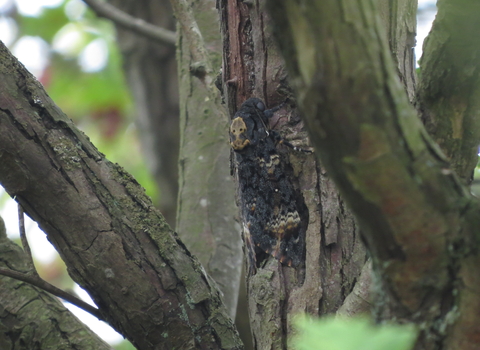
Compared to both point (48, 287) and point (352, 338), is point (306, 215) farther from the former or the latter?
point (352, 338)

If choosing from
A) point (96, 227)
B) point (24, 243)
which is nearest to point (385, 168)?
point (96, 227)

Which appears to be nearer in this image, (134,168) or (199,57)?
(199,57)

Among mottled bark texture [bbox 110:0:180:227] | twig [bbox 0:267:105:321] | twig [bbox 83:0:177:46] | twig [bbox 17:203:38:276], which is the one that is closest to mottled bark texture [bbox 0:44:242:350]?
twig [bbox 0:267:105:321]

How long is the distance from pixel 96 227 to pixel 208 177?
53.5 inches

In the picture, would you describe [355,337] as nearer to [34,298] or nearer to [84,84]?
[34,298]

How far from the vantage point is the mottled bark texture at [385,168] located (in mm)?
887

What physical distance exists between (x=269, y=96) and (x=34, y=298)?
1.14m

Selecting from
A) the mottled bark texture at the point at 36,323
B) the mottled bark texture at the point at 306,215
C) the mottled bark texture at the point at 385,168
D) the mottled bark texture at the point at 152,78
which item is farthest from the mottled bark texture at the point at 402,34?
the mottled bark texture at the point at 152,78

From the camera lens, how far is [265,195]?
6.08 ft

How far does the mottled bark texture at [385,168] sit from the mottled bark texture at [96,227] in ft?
2.56

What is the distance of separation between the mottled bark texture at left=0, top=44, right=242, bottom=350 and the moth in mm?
290

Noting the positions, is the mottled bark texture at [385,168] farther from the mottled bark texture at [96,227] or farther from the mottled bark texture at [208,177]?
the mottled bark texture at [208,177]

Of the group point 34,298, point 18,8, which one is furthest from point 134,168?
point 34,298

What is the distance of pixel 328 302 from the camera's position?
1.69 meters
